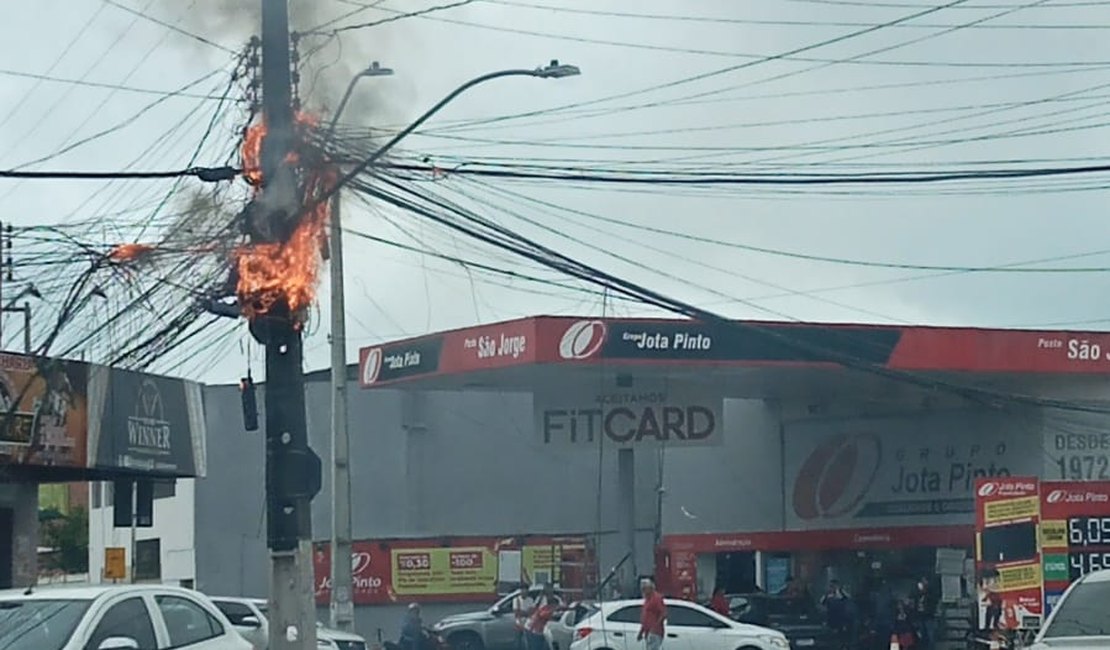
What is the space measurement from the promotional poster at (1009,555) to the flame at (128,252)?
551 inches

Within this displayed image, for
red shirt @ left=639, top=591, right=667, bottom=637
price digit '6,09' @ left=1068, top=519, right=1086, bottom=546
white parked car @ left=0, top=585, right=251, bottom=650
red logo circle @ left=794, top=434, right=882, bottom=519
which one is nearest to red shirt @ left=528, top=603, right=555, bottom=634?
red shirt @ left=639, top=591, right=667, bottom=637

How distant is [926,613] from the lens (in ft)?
121

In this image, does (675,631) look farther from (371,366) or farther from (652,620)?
(371,366)

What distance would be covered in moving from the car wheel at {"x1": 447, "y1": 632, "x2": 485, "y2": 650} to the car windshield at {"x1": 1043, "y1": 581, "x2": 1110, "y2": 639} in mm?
18656

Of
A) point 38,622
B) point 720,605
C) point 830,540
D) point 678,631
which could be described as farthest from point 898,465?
point 38,622

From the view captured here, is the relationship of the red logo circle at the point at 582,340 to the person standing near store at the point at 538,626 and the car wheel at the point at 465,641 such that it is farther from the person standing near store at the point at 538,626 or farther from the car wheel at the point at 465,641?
the car wheel at the point at 465,641

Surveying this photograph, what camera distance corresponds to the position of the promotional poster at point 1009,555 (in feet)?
93.8

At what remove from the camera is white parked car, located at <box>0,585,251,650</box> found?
1479cm

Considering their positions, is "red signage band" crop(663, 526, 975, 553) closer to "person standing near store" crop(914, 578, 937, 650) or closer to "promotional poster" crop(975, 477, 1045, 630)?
"person standing near store" crop(914, 578, 937, 650)

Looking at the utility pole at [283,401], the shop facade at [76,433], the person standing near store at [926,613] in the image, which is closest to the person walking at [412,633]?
the shop facade at [76,433]

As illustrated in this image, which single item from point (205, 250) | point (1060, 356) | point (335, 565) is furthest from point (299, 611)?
point (1060, 356)

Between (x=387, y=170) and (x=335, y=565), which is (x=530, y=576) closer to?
(x=335, y=565)

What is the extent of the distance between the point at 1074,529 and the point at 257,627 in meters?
12.8

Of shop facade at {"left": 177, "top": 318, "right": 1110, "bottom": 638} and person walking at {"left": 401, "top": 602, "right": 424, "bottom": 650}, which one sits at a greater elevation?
shop facade at {"left": 177, "top": 318, "right": 1110, "bottom": 638}
